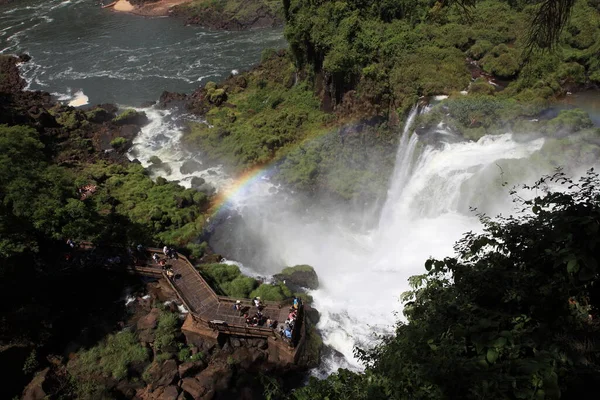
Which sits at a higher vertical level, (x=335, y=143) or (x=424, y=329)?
(x=424, y=329)

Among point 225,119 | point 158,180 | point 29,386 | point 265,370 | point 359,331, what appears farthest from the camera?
point 225,119

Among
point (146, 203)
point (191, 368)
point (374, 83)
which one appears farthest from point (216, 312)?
point (374, 83)

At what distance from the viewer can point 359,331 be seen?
57.4 ft

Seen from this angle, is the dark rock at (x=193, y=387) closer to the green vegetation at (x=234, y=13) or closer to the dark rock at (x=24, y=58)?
the green vegetation at (x=234, y=13)

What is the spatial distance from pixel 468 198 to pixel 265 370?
524 inches

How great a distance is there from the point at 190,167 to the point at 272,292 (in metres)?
18.4

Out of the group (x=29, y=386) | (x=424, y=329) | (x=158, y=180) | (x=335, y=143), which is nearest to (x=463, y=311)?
(x=424, y=329)

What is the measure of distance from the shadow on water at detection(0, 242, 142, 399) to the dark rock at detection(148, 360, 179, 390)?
3353 millimetres

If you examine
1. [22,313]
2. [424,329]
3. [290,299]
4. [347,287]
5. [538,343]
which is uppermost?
A: [538,343]

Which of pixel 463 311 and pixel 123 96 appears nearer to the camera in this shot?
pixel 463 311

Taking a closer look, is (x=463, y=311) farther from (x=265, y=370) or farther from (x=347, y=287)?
(x=347, y=287)

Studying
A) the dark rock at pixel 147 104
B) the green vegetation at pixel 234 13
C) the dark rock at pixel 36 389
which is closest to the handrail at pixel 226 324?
the dark rock at pixel 36 389

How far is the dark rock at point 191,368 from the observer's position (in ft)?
51.6

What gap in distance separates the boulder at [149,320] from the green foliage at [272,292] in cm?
457
